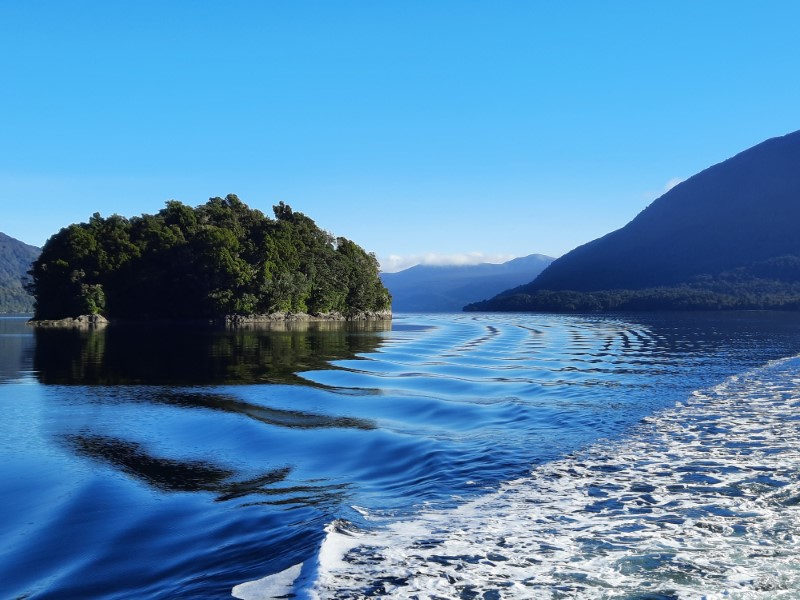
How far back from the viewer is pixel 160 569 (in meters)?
6.74

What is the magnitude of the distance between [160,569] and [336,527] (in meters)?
2.06

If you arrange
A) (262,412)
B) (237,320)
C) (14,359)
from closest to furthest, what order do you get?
(262,412), (14,359), (237,320)

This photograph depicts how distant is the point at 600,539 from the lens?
7.39m

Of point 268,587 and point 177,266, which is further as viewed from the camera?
point 177,266

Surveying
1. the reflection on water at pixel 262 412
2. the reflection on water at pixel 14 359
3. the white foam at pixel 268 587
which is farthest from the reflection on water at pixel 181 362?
the white foam at pixel 268 587

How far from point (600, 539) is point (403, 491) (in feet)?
11.0

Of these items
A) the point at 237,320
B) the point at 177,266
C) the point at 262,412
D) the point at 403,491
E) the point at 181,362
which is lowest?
the point at 403,491

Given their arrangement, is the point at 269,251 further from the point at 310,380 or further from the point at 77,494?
the point at 77,494

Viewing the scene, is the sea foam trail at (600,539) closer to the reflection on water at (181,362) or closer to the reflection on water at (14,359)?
the reflection on water at (181,362)

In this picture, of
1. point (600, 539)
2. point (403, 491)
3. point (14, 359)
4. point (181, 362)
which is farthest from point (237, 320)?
point (600, 539)

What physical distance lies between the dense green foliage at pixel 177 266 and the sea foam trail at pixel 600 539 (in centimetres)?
8882

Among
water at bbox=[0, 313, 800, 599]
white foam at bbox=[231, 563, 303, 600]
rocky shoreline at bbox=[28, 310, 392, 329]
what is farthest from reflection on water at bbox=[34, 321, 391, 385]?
rocky shoreline at bbox=[28, 310, 392, 329]

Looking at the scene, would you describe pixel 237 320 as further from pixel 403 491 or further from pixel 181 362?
pixel 403 491

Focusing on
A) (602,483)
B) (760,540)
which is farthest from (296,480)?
(760,540)
